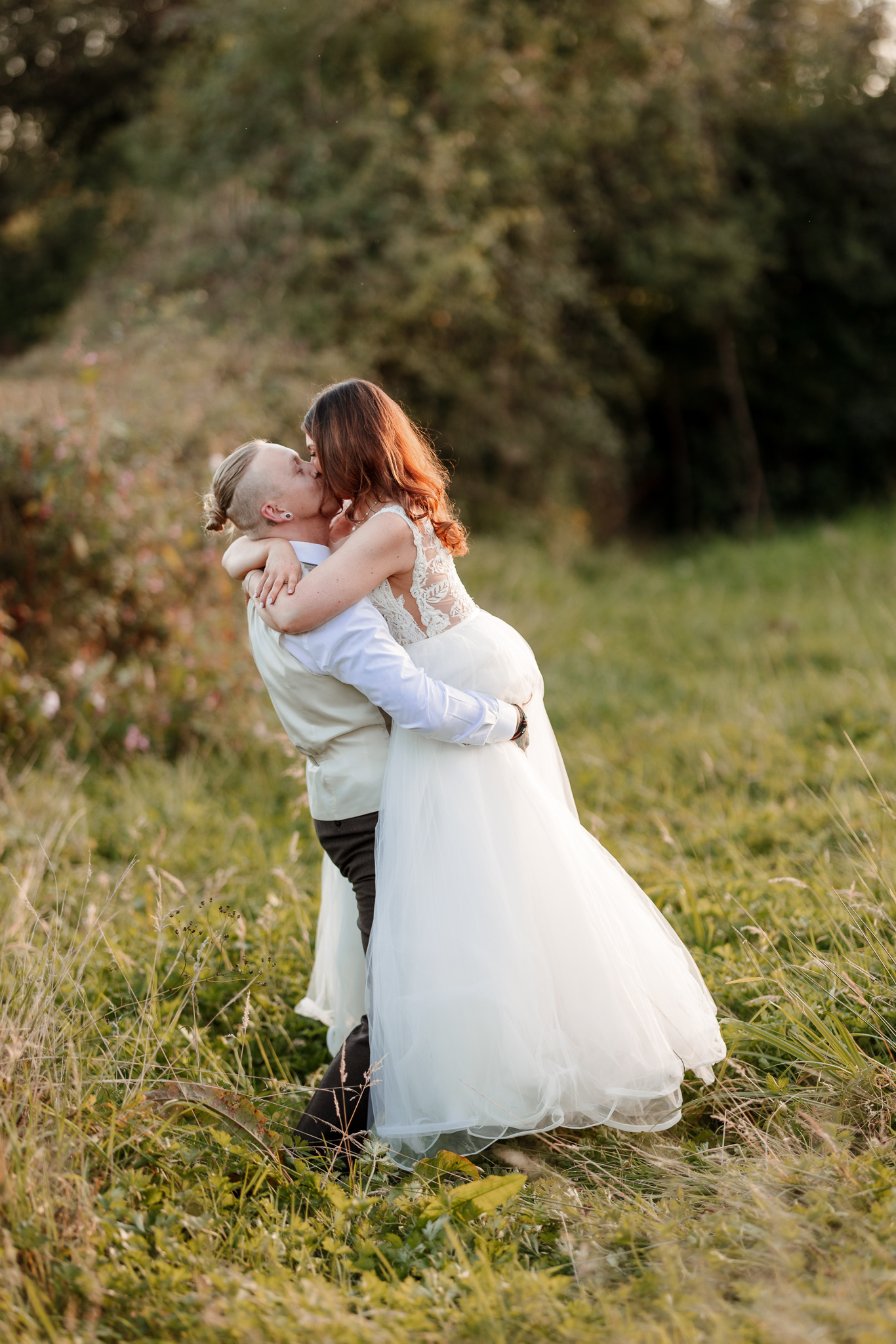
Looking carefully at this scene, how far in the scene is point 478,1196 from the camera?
7.23ft

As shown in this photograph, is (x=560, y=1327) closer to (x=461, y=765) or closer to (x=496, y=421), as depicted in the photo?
(x=461, y=765)

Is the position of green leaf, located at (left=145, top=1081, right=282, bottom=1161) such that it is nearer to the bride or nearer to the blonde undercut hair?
the bride

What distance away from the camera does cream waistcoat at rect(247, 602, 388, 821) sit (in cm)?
250

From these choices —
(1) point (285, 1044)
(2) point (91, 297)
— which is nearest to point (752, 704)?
(1) point (285, 1044)

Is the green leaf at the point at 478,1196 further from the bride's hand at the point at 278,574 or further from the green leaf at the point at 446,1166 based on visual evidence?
the bride's hand at the point at 278,574

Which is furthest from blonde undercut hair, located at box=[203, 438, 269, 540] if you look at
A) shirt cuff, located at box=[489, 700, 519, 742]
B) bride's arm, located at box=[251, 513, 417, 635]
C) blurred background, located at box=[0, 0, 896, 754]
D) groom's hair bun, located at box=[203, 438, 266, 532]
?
blurred background, located at box=[0, 0, 896, 754]

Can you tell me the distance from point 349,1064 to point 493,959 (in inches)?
18.0

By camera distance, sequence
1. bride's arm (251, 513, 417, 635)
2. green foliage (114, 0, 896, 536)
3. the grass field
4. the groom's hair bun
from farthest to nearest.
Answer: green foliage (114, 0, 896, 536) < the groom's hair bun < bride's arm (251, 513, 417, 635) < the grass field

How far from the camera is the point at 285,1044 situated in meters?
3.03

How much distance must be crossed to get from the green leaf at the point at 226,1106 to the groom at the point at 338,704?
0.15m

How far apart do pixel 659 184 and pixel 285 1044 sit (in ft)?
45.2

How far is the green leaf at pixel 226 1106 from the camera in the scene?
233 cm

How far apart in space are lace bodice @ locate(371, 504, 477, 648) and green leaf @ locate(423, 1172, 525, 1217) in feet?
3.97

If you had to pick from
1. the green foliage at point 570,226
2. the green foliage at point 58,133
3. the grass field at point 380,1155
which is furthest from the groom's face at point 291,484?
the green foliage at point 58,133
